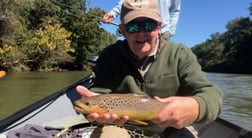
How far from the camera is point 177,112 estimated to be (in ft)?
4.75

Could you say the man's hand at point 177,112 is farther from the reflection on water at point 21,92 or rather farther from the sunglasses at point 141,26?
the reflection on water at point 21,92

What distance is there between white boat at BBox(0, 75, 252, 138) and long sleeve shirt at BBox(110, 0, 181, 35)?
95 cm

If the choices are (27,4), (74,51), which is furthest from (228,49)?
(27,4)

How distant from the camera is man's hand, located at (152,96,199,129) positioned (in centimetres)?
144

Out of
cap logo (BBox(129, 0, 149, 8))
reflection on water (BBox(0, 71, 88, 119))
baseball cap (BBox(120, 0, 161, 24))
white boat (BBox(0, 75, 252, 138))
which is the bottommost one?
reflection on water (BBox(0, 71, 88, 119))

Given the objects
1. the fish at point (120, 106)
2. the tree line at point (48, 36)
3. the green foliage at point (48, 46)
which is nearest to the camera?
the fish at point (120, 106)

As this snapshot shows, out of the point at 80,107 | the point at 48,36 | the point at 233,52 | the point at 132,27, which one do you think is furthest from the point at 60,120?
the point at 233,52

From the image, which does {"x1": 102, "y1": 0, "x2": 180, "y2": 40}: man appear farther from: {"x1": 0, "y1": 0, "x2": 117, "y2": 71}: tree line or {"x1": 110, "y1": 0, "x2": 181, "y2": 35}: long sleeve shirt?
{"x1": 0, "y1": 0, "x2": 117, "y2": 71}: tree line

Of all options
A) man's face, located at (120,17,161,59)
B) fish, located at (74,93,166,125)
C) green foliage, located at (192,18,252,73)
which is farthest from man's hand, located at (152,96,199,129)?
green foliage, located at (192,18,252,73)

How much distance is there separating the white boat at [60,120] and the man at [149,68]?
1.97ft

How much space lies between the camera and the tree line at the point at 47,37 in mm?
38594

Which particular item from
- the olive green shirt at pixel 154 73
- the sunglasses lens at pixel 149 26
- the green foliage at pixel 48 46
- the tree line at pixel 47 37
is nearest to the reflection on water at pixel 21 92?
the olive green shirt at pixel 154 73

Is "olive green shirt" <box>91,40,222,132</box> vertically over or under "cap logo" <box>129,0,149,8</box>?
under

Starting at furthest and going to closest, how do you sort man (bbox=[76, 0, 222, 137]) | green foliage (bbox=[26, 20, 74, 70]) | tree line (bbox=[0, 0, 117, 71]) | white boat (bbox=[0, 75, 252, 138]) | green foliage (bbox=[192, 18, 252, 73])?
green foliage (bbox=[192, 18, 252, 73]) < green foliage (bbox=[26, 20, 74, 70]) < tree line (bbox=[0, 0, 117, 71]) < white boat (bbox=[0, 75, 252, 138]) < man (bbox=[76, 0, 222, 137])
